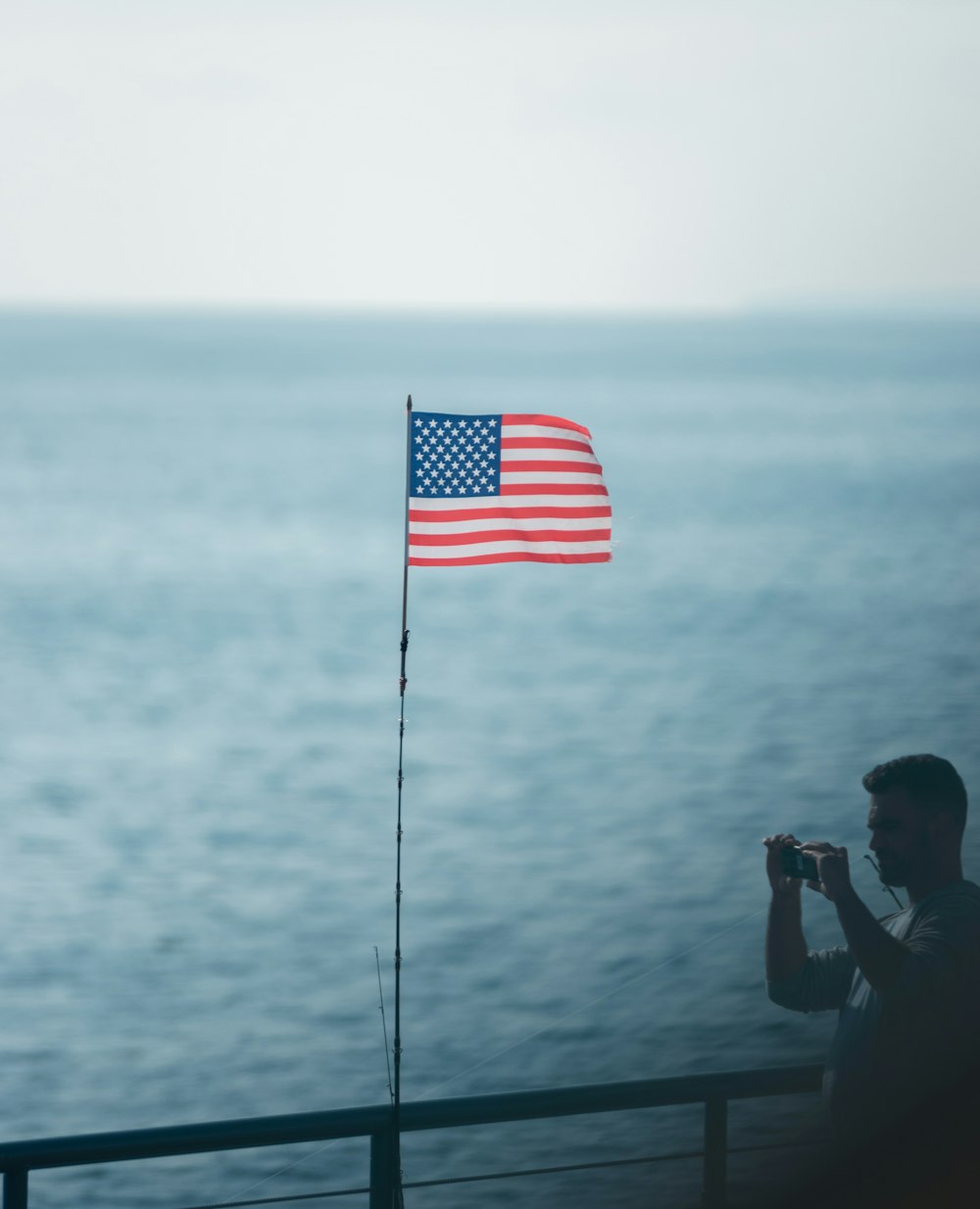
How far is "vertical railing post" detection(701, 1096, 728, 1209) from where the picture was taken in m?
4.04

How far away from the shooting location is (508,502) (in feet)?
22.6

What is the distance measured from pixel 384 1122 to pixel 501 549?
3572 mm

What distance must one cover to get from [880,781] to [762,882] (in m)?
18.5

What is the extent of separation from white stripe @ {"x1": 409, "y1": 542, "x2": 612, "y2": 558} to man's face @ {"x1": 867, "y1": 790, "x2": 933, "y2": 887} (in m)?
3.37

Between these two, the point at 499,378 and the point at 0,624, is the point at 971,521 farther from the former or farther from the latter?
the point at 499,378

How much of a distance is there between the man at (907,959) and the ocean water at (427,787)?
1226 mm

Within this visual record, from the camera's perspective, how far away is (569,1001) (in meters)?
18.5

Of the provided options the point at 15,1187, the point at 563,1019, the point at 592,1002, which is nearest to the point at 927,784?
the point at 15,1187

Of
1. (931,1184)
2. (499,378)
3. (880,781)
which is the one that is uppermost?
(499,378)

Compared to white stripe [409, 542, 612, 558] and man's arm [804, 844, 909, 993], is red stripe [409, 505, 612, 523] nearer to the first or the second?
white stripe [409, 542, 612, 558]

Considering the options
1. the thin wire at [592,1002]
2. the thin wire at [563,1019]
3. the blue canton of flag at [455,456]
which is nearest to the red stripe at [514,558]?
the blue canton of flag at [455,456]

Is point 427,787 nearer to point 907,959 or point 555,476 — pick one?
point 555,476

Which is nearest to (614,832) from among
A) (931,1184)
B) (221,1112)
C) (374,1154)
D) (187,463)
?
(221,1112)

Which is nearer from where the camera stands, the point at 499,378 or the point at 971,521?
the point at 971,521
